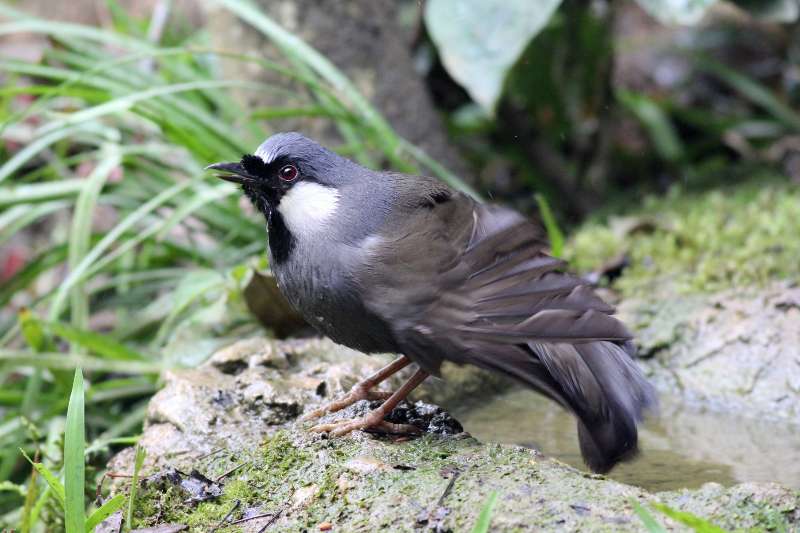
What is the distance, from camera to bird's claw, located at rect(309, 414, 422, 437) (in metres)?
2.73

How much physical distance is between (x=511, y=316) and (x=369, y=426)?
58 centimetres

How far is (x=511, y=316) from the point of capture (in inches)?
97.7

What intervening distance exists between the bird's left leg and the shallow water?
499mm

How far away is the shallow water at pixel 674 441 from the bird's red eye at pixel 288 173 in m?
1.08

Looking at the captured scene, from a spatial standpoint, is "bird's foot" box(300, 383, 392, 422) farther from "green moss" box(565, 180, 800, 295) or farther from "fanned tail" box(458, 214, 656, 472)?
"green moss" box(565, 180, 800, 295)

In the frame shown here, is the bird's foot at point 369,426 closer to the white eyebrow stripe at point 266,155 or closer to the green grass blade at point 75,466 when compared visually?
the green grass blade at point 75,466

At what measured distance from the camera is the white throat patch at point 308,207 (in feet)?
9.30

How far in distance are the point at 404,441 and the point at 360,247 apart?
57 cm

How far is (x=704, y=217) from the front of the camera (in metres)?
4.48

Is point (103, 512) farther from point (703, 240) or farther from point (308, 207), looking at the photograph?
point (703, 240)

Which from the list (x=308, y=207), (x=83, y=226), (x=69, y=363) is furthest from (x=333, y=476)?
(x=83, y=226)

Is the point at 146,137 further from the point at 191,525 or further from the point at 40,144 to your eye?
the point at 191,525

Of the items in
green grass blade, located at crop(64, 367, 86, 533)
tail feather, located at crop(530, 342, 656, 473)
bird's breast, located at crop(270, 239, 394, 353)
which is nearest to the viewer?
green grass blade, located at crop(64, 367, 86, 533)

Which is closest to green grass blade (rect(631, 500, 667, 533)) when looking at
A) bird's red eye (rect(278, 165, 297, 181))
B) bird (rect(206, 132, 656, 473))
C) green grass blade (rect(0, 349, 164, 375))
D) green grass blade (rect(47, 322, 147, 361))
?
bird (rect(206, 132, 656, 473))
